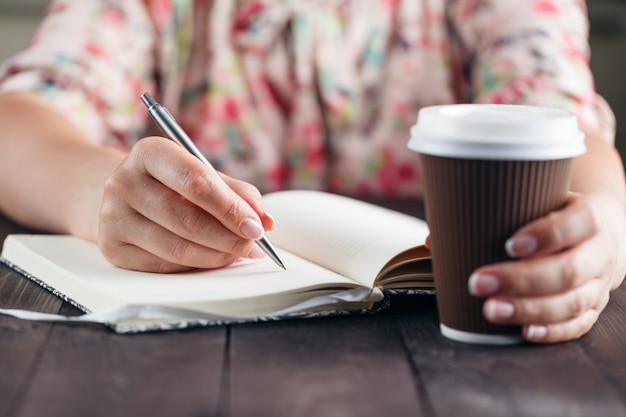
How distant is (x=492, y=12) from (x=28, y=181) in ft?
2.47

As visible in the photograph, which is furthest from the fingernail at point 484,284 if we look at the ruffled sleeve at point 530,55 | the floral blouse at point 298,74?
the floral blouse at point 298,74

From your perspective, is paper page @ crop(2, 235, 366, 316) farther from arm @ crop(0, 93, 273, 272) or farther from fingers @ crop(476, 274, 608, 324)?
fingers @ crop(476, 274, 608, 324)

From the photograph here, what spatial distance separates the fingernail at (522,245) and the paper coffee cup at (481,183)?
1 centimetres

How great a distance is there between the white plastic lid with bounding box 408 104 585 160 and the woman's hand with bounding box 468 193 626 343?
54 mm

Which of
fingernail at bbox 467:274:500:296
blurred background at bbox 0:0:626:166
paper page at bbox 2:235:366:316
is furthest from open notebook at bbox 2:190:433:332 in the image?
blurred background at bbox 0:0:626:166

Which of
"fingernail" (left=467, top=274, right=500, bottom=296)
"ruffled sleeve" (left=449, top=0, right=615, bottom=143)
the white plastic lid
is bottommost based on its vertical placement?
"ruffled sleeve" (left=449, top=0, right=615, bottom=143)

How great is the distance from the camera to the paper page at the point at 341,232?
0.77 meters

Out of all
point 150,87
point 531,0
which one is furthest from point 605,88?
point 150,87

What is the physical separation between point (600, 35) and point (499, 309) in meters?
1.86

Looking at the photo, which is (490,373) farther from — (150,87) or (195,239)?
(150,87)

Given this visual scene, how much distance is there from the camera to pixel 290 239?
879 mm

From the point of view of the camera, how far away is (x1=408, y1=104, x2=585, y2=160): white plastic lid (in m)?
0.59

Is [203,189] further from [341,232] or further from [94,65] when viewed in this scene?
[94,65]

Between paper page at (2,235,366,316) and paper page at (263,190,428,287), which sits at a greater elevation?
paper page at (2,235,366,316)
